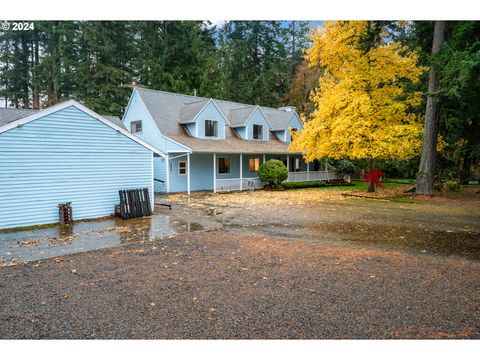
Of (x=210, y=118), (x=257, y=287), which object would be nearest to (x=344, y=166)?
(x=210, y=118)

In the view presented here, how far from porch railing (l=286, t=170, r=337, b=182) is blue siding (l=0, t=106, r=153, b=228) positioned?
1483 centimetres

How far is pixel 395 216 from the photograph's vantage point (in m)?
12.2

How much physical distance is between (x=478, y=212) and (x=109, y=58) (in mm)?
33246

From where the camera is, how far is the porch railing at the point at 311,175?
26.1 metres

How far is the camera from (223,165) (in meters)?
23.9

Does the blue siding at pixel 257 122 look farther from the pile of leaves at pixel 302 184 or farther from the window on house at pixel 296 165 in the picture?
the pile of leaves at pixel 302 184

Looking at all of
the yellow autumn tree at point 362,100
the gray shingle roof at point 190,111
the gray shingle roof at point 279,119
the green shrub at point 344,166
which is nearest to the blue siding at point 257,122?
the gray shingle roof at point 279,119

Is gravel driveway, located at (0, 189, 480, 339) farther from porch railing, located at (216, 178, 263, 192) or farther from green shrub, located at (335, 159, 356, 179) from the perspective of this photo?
green shrub, located at (335, 159, 356, 179)

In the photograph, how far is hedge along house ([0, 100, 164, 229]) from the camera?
404 inches

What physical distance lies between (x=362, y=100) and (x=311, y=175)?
11173 mm

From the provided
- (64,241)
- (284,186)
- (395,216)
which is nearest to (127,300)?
(64,241)

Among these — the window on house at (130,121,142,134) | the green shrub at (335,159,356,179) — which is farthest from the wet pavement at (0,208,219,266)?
the green shrub at (335,159,356,179)

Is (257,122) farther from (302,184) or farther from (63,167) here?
(63,167)

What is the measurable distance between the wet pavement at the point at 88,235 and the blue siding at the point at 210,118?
1071 centimetres
